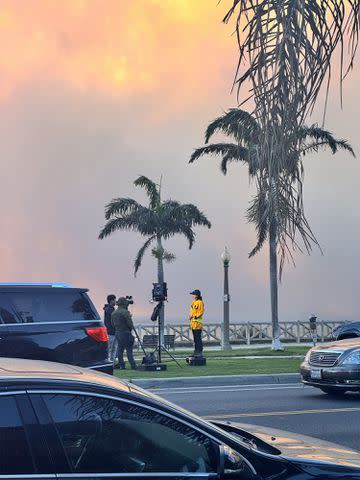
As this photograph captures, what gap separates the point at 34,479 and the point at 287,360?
19.2 m

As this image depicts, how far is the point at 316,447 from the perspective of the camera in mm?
4559

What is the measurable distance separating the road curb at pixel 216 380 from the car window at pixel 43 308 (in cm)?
538

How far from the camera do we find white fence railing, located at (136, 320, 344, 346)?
34.9 meters

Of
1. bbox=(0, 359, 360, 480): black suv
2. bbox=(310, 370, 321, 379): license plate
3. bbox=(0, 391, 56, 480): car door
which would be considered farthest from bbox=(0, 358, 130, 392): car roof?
bbox=(310, 370, 321, 379): license plate

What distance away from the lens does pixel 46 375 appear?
373cm

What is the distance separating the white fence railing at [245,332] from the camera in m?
34.9

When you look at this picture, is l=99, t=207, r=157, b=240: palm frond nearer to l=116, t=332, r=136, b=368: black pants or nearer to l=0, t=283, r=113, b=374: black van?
l=116, t=332, r=136, b=368: black pants

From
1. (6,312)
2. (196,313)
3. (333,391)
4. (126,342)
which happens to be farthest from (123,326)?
(6,312)

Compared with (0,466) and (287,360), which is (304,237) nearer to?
(0,466)

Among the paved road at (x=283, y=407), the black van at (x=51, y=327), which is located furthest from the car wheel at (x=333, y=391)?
the black van at (x=51, y=327)

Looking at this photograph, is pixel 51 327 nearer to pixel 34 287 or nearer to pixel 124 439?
pixel 34 287

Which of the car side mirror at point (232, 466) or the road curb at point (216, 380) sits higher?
the car side mirror at point (232, 466)

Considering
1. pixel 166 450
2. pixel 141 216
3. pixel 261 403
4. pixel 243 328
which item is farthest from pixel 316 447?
pixel 141 216

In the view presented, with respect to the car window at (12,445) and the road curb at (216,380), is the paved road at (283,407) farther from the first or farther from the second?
the car window at (12,445)
